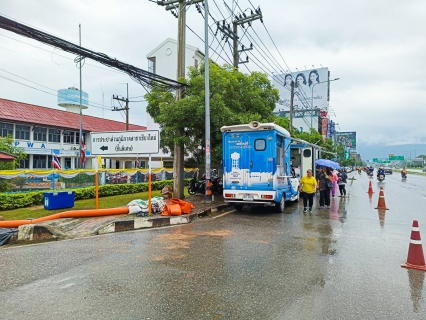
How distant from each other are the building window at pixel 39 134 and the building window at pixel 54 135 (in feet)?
2.34

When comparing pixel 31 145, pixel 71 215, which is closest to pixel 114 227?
pixel 71 215

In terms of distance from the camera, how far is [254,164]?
10.8 m

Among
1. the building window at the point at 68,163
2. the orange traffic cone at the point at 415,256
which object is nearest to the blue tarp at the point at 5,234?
the orange traffic cone at the point at 415,256

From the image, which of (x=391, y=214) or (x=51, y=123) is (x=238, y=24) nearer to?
(x=391, y=214)

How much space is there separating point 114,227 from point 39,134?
2947cm

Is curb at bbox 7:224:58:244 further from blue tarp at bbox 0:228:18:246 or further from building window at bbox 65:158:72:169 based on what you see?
building window at bbox 65:158:72:169

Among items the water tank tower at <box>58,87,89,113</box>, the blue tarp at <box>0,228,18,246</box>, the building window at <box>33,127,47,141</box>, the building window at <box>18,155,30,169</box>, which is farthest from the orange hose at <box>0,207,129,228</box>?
the water tank tower at <box>58,87,89,113</box>

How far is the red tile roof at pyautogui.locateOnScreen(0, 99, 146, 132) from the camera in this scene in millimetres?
30102

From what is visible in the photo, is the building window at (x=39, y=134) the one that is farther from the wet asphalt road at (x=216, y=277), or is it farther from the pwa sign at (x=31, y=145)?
the wet asphalt road at (x=216, y=277)

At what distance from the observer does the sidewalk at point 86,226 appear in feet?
25.2

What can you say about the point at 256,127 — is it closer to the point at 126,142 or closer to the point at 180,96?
the point at 126,142

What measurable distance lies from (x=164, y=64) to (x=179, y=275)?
41132 millimetres

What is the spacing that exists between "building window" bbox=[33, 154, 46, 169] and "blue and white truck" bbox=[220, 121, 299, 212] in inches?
1140

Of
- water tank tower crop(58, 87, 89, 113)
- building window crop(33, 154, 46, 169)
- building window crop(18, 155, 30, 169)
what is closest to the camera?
building window crop(18, 155, 30, 169)
